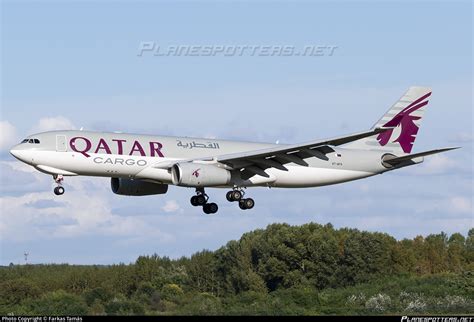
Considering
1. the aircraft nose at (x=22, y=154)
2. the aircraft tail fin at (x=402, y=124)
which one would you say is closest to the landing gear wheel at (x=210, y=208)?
the aircraft tail fin at (x=402, y=124)

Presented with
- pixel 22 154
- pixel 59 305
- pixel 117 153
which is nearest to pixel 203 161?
pixel 117 153

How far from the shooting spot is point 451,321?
38.6 metres

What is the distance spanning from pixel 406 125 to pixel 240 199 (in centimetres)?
1140

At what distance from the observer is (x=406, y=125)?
6444 cm

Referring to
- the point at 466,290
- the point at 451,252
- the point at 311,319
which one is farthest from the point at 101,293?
the point at 451,252

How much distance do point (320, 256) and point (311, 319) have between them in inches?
1508

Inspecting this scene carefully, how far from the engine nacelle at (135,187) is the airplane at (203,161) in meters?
0.05

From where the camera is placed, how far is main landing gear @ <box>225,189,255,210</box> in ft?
193

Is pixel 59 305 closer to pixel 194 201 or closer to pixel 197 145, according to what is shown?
pixel 197 145

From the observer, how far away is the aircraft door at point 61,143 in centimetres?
5481

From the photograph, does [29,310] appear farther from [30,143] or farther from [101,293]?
[30,143]

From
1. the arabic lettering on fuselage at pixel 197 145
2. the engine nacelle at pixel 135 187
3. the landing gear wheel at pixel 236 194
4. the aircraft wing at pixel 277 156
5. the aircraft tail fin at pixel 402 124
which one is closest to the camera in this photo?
the aircraft wing at pixel 277 156

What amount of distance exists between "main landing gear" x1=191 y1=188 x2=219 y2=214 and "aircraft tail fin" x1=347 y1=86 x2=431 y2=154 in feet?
27.2

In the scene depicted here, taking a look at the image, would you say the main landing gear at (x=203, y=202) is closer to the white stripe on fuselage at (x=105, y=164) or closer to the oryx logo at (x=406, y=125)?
the white stripe on fuselage at (x=105, y=164)
